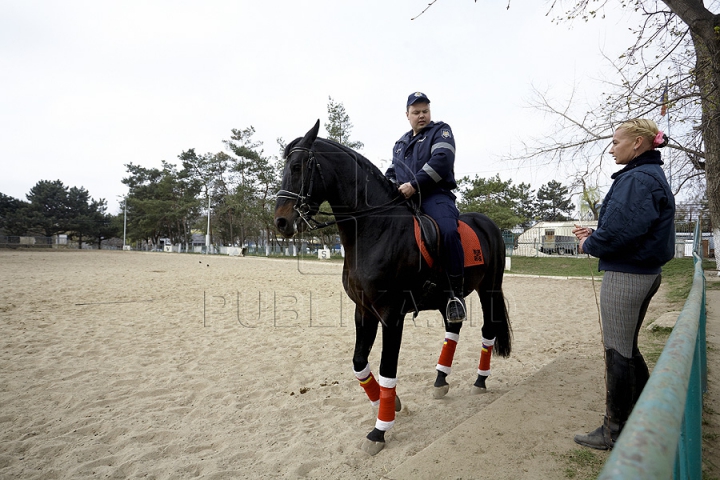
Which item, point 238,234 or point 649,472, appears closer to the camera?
point 649,472

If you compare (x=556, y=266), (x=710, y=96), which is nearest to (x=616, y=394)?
(x=710, y=96)

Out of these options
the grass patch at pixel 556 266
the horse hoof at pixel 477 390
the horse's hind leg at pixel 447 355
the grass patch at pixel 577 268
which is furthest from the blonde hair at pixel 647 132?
the grass patch at pixel 556 266

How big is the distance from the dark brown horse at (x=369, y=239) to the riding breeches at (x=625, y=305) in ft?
4.41

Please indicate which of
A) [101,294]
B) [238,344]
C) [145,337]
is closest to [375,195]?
[238,344]

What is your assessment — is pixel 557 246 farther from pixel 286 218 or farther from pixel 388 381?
pixel 286 218

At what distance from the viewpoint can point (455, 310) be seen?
135 inches

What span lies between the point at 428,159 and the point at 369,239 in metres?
1.05

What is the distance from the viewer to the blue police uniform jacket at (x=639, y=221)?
222cm

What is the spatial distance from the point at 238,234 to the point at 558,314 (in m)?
62.2

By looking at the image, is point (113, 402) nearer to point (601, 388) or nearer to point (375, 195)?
point (375, 195)

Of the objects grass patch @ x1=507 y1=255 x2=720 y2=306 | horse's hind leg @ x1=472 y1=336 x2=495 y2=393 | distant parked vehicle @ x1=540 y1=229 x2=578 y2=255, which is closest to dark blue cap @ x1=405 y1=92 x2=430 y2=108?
horse's hind leg @ x1=472 y1=336 x2=495 y2=393

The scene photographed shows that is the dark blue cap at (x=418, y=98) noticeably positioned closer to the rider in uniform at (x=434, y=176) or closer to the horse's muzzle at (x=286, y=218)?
the rider in uniform at (x=434, y=176)

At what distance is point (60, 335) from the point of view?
Answer: 6309 millimetres

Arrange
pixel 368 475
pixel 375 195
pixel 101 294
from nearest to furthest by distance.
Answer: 1. pixel 368 475
2. pixel 375 195
3. pixel 101 294
